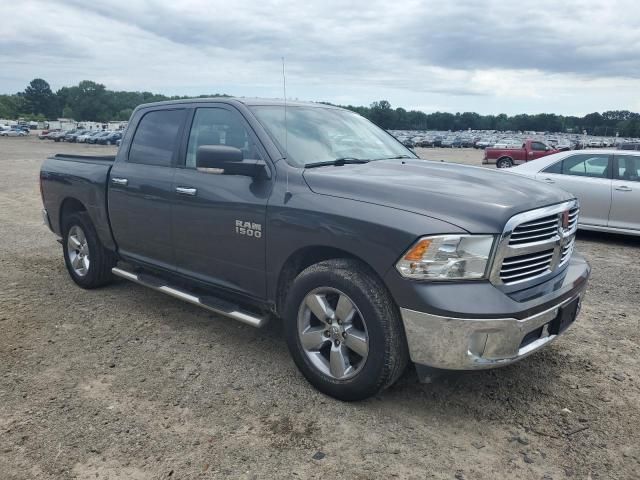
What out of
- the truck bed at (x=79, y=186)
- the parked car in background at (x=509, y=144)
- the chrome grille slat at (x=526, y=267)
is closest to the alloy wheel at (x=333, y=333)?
the chrome grille slat at (x=526, y=267)

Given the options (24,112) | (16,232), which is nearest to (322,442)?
(16,232)

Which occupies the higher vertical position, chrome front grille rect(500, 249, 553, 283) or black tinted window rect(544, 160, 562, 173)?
black tinted window rect(544, 160, 562, 173)

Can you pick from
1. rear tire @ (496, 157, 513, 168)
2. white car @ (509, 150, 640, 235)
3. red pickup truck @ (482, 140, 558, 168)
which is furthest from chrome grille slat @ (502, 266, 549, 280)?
rear tire @ (496, 157, 513, 168)

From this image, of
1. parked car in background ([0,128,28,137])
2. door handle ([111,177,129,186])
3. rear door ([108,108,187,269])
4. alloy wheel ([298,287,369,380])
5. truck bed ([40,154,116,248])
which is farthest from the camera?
parked car in background ([0,128,28,137])

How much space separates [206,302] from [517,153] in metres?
25.4

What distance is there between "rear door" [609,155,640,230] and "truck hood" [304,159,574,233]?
17.0 ft

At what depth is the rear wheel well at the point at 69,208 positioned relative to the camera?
559 centimetres

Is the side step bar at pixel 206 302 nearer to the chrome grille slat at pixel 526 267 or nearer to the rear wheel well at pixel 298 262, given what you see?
the rear wheel well at pixel 298 262

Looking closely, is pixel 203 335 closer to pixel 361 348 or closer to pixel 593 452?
pixel 361 348

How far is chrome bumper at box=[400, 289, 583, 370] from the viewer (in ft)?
9.12

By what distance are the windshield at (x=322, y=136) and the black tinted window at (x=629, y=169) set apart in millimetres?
5071

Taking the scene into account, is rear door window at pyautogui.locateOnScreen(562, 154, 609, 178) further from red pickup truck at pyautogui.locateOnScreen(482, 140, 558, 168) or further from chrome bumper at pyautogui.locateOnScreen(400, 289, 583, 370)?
red pickup truck at pyautogui.locateOnScreen(482, 140, 558, 168)

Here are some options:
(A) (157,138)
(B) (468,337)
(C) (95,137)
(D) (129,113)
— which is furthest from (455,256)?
Answer: (D) (129,113)

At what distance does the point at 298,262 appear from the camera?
11.6 ft
